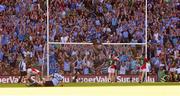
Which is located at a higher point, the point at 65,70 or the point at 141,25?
the point at 141,25

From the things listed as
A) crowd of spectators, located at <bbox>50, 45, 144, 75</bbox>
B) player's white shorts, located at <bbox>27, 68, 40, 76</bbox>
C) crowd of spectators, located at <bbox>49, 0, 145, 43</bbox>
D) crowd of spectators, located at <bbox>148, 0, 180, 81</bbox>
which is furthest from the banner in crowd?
crowd of spectators, located at <bbox>49, 0, 145, 43</bbox>

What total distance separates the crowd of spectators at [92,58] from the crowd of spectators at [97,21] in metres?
0.71

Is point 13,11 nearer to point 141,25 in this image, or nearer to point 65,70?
point 65,70

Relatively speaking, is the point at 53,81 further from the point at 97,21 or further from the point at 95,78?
the point at 97,21

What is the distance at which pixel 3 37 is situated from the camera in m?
30.7

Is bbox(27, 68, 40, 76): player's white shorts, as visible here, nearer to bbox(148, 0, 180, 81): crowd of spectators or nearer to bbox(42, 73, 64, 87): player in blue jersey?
bbox(42, 73, 64, 87): player in blue jersey

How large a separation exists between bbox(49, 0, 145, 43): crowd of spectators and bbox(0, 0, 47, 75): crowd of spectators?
0.65 m

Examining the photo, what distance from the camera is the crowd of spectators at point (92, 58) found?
30.5m

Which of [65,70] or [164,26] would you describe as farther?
[164,26]

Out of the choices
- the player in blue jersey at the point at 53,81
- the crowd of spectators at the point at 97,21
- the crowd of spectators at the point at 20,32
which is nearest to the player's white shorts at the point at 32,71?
the player in blue jersey at the point at 53,81

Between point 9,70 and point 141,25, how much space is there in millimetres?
7546

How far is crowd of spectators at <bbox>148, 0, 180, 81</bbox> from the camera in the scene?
31.7 meters

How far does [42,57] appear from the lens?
3028 centimetres

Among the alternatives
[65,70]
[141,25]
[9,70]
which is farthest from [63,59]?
[141,25]
